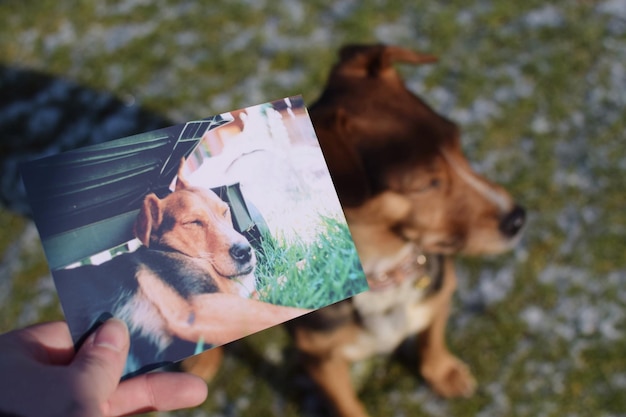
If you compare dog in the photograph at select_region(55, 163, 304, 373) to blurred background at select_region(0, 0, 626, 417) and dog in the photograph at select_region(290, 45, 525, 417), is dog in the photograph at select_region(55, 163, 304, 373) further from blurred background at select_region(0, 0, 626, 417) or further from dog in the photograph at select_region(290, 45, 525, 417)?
blurred background at select_region(0, 0, 626, 417)

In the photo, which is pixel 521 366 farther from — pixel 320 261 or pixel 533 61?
pixel 533 61

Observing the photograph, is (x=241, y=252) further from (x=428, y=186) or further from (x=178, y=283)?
(x=428, y=186)

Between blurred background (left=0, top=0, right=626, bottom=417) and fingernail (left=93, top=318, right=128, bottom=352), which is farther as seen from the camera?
blurred background (left=0, top=0, right=626, bottom=417)

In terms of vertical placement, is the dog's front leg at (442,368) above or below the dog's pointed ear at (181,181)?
below

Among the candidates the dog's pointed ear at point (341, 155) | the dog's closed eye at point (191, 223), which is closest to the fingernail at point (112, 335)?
the dog's closed eye at point (191, 223)

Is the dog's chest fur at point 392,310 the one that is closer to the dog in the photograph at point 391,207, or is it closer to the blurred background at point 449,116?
the dog in the photograph at point 391,207

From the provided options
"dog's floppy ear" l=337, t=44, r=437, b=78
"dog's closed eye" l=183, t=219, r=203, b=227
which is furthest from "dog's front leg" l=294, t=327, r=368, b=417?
"dog's floppy ear" l=337, t=44, r=437, b=78
